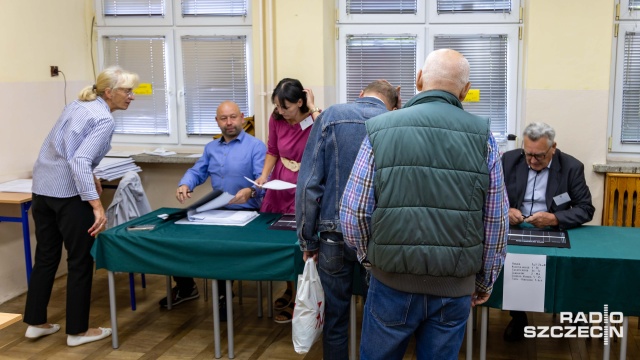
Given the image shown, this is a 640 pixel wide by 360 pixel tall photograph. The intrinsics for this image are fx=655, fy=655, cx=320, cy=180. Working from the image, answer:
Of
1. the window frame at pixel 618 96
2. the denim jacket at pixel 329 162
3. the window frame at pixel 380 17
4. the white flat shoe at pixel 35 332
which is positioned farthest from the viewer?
the window frame at pixel 380 17

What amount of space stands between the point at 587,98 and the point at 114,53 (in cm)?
348

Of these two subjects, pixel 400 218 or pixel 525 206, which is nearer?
pixel 400 218

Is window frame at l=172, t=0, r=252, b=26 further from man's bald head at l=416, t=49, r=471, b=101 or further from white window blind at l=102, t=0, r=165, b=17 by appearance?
man's bald head at l=416, t=49, r=471, b=101

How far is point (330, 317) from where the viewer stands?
8.82 feet

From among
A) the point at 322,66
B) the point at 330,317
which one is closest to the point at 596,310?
the point at 330,317

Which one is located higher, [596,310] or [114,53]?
[114,53]

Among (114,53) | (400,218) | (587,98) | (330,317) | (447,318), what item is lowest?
(330,317)

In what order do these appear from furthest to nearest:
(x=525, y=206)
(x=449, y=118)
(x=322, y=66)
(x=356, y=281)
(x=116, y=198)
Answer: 1. (x=322, y=66)
2. (x=116, y=198)
3. (x=525, y=206)
4. (x=356, y=281)
5. (x=449, y=118)

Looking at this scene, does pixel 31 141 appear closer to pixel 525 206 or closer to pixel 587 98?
pixel 525 206

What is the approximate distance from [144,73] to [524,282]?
345cm

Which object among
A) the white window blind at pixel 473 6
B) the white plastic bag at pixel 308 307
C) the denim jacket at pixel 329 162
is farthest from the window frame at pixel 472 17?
the white plastic bag at pixel 308 307

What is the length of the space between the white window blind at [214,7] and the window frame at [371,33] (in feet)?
2.50

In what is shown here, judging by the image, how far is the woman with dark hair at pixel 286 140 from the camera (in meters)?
3.44

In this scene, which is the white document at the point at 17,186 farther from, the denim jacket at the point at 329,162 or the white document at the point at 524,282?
the white document at the point at 524,282
